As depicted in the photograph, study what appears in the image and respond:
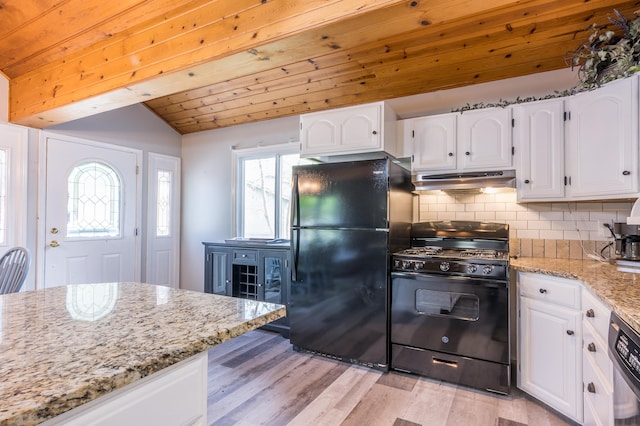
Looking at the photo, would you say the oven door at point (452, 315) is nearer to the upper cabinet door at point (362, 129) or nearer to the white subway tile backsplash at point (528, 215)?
the white subway tile backsplash at point (528, 215)

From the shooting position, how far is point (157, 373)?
2.49 ft


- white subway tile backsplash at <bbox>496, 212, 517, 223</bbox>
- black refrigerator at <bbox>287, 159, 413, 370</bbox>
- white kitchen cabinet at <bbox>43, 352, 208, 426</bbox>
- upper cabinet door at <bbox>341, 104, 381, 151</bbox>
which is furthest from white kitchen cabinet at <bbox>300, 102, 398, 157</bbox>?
white kitchen cabinet at <bbox>43, 352, 208, 426</bbox>

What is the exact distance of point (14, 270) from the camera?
2.18 meters

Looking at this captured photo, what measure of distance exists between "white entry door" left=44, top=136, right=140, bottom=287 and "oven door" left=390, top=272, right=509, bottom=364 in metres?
3.25

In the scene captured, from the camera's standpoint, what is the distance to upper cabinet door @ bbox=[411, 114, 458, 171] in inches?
110

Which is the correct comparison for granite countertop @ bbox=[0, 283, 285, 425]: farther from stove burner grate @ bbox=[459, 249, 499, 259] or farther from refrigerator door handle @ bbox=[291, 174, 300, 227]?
stove burner grate @ bbox=[459, 249, 499, 259]

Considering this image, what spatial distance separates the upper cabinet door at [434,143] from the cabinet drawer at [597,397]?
5.25 ft

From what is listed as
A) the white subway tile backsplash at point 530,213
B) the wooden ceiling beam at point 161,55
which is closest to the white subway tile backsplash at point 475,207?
the white subway tile backsplash at point 530,213

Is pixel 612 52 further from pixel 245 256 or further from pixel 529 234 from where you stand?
pixel 245 256

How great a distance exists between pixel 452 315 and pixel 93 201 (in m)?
3.86

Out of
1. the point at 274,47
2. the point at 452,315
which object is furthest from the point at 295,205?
the point at 452,315

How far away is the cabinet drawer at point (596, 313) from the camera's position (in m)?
1.51

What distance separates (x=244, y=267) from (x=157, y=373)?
9.87 feet

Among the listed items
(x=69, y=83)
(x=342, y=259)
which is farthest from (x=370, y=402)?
(x=69, y=83)
